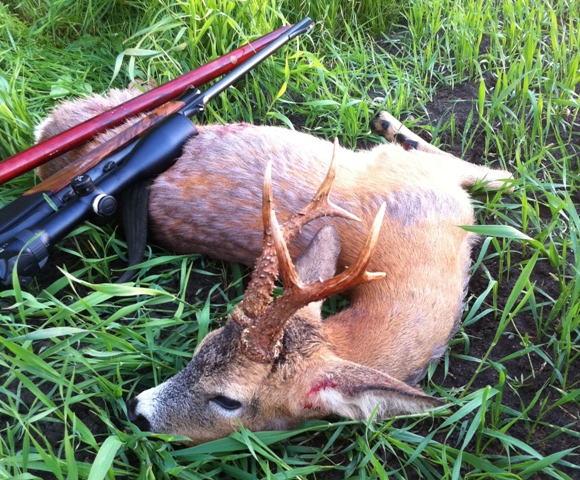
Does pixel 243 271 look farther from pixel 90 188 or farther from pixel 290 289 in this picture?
pixel 290 289

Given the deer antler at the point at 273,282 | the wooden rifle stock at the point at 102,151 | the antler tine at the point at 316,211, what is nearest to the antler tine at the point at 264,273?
the deer antler at the point at 273,282

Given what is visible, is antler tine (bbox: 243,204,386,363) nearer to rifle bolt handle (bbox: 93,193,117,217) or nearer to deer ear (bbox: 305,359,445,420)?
deer ear (bbox: 305,359,445,420)

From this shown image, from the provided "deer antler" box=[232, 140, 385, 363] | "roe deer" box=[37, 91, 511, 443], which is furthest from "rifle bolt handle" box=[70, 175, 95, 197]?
"deer antler" box=[232, 140, 385, 363]

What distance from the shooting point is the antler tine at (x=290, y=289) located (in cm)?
222

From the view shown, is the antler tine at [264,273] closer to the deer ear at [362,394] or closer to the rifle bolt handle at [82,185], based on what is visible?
the deer ear at [362,394]

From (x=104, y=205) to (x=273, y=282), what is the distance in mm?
1379

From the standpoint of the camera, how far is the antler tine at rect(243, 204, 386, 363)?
2217 mm

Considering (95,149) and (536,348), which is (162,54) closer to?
(95,149)

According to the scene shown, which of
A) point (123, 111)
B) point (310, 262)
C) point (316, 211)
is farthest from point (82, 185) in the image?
point (316, 211)

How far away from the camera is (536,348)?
120 inches

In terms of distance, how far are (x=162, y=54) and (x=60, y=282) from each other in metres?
1.92

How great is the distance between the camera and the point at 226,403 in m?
2.59

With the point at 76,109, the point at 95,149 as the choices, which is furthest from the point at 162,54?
the point at 95,149

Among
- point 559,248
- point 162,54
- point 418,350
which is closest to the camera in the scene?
point 418,350
